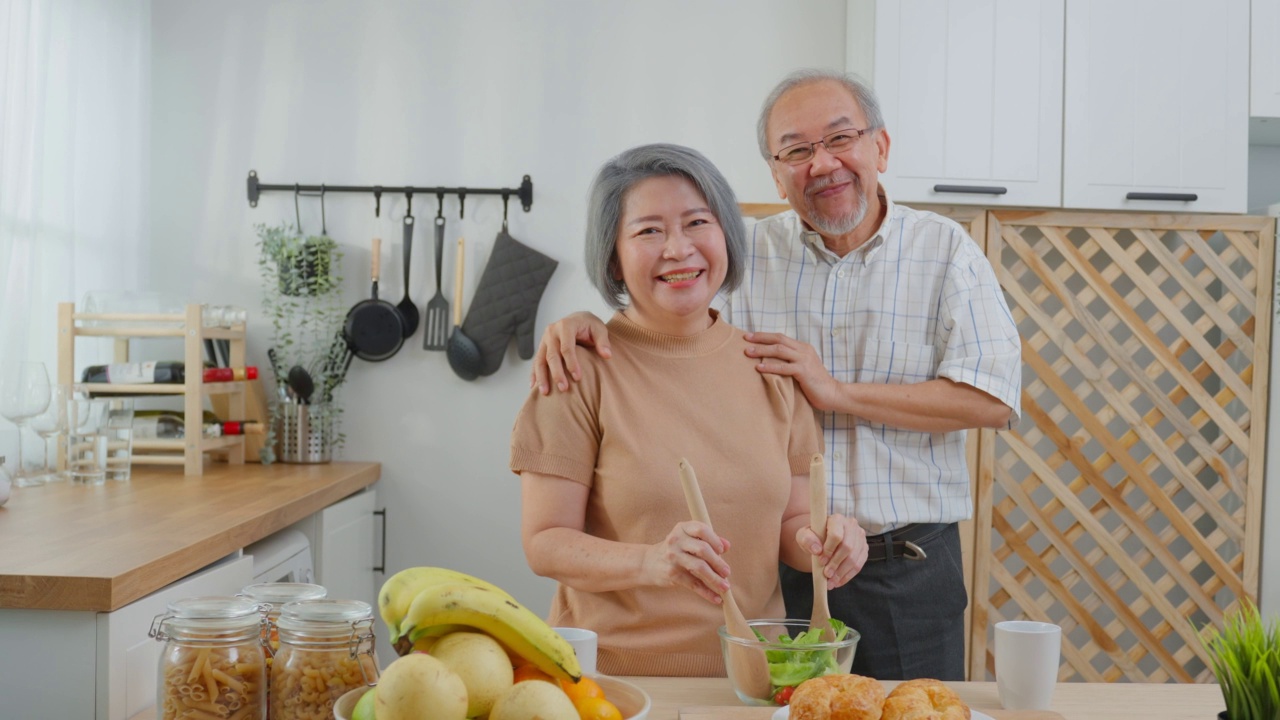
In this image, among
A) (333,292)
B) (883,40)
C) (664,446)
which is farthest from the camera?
(333,292)

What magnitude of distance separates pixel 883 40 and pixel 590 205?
1572 millimetres

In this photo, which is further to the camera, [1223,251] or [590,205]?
[1223,251]

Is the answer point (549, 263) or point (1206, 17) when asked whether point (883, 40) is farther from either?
point (549, 263)

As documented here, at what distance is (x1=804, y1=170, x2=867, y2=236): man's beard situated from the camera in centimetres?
166

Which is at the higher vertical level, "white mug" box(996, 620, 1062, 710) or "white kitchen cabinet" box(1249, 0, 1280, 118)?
"white kitchen cabinet" box(1249, 0, 1280, 118)

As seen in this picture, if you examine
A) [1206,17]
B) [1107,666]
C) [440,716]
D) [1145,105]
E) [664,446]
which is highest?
[1206,17]

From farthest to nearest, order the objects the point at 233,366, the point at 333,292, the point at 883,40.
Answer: the point at 333,292, the point at 233,366, the point at 883,40

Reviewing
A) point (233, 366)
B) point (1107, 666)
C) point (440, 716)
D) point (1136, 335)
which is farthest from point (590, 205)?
point (1107, 666)

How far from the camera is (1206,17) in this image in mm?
2730

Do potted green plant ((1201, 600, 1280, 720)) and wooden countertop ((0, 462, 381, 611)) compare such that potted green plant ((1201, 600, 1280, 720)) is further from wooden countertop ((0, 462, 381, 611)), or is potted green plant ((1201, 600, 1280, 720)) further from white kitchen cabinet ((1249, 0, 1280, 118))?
white kitchen cabinet ((1249, 0, 1280, 118))

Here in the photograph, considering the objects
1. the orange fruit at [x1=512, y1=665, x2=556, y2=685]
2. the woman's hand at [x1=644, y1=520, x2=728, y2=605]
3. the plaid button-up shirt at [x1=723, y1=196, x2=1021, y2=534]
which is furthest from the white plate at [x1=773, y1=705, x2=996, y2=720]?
the plaid button-up shirt at [x1=723, y1=196, x2=1021, y2=534]

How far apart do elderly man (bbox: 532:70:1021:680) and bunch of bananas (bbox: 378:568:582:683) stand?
864 mm

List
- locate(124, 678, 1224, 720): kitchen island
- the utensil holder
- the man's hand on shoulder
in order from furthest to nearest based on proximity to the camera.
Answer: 1. the utensil holder
2. the man's hand on shoulder
3. locate(124, 678, 1224, 720): kitchen island

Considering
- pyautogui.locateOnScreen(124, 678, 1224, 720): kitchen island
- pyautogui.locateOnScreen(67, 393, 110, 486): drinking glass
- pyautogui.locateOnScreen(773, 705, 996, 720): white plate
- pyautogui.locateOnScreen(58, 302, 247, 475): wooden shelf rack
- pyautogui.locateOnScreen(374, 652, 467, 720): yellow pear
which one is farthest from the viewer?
pyautogui.locateOnScreen(58, 302, 247, 475): wooden shelf rack
